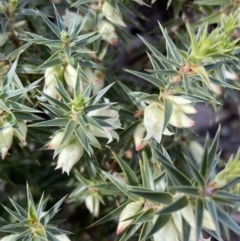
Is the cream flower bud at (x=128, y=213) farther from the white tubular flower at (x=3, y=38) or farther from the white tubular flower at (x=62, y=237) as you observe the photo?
the white tubular flower at (x=3, y=38)

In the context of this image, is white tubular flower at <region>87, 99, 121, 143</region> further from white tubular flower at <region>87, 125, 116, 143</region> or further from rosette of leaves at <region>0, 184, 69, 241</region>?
rosette of leaves at <region>0, 184, 69, 241</region>

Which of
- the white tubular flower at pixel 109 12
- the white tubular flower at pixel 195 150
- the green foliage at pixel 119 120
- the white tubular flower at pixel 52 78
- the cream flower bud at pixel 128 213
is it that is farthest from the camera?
the white tubular flower at pixel 195 150

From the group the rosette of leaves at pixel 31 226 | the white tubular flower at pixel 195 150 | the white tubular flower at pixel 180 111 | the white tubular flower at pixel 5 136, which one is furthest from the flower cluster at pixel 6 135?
the white tubular flower at pixel 195 150

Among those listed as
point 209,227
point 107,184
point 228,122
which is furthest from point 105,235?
point 228,122

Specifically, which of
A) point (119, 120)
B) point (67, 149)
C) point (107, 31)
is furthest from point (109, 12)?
point (67, 149)

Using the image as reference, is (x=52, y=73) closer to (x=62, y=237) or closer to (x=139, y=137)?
(x=139, y=137)

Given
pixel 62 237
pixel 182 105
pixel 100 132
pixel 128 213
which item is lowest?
pixel 62 237

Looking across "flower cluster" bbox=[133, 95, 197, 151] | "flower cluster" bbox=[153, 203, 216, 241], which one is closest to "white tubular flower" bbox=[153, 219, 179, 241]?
"flower cluster" bbox=[153, 203, 216, 241]
